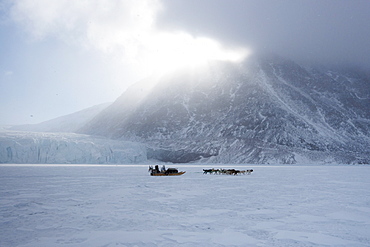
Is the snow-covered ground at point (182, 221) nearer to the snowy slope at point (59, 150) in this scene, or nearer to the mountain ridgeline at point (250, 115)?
the snowy slope at point (59, 150)

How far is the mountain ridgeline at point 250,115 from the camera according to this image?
→ 96.5 meters

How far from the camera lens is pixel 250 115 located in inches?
4646

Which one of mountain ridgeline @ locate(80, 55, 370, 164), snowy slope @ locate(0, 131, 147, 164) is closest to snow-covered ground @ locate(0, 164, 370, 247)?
snowy slope @ locate(0, 131, 147, 164)

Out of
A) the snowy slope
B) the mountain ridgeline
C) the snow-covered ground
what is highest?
the mountain ridgeline

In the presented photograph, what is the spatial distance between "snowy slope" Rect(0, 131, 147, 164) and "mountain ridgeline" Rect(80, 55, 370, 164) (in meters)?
19.8

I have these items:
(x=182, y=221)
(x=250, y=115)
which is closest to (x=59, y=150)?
(x=182, y=221)

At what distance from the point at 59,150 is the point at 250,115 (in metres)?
75.1

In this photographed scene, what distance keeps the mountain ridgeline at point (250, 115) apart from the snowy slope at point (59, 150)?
19823mm

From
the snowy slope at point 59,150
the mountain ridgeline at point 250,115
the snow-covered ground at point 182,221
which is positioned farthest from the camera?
the mountain ridgeline at point 250,115

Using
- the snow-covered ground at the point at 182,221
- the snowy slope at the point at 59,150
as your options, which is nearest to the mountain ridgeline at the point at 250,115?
the snowy slope at the point at 59,150

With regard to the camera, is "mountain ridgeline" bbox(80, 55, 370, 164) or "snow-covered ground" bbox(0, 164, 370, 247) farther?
"mountain ridgeline" bbox(80, 55, 370, 164)

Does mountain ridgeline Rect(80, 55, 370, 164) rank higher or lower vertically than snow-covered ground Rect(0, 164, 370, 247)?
higher

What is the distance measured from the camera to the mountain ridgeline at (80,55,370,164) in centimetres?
9650

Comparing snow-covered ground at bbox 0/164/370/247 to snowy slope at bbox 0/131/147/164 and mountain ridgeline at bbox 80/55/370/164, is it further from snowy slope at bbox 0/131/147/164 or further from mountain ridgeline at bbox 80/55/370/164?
mountain ridgeline at bbox 80/55/370/164
